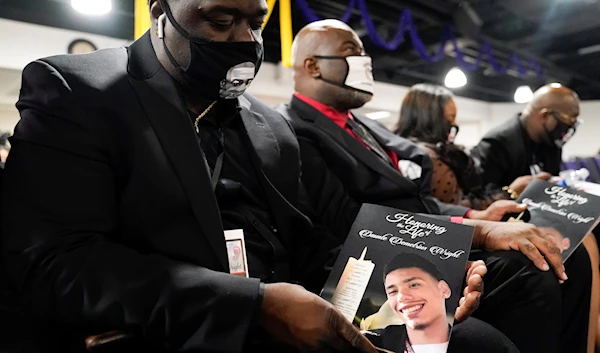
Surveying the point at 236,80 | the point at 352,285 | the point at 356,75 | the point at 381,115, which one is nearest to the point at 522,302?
the point at 352,285

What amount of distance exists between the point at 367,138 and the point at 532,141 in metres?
1.71

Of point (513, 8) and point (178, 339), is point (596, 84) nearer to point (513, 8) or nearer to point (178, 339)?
point (513, 8)

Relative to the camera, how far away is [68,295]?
0.79 m

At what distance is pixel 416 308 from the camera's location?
909 millimetres

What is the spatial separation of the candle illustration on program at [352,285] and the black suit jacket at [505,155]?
6.78 feet

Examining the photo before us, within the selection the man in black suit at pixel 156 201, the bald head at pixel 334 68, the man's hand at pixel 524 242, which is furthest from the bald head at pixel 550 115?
the man in black suit at pixel 156 201

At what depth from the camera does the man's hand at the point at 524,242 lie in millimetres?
1255

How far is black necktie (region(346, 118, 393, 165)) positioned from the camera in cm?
182

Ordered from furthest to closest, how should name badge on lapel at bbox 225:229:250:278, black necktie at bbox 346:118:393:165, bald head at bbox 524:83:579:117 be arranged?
bald head at bbox 524:83:579:117 → black necktie at bbox 346:118:393:165 → name badge on lapel at bbox 225:229:250:278

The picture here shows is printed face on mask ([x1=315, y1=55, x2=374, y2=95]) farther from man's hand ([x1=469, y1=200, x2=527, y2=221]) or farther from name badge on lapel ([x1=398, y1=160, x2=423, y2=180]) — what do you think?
man's hand ([x1=469, y1=200, x2=527, y2=221])

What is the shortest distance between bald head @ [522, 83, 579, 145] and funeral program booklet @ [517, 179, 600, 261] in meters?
1.56

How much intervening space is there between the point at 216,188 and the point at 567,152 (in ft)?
37.5

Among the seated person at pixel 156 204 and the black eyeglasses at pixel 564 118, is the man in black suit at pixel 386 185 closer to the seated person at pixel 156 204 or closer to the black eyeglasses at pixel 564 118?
the seated person at pixel 156 204

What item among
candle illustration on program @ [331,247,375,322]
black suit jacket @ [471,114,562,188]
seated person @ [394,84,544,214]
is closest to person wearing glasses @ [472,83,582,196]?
black suit jacket @ [471,114,562,188]
